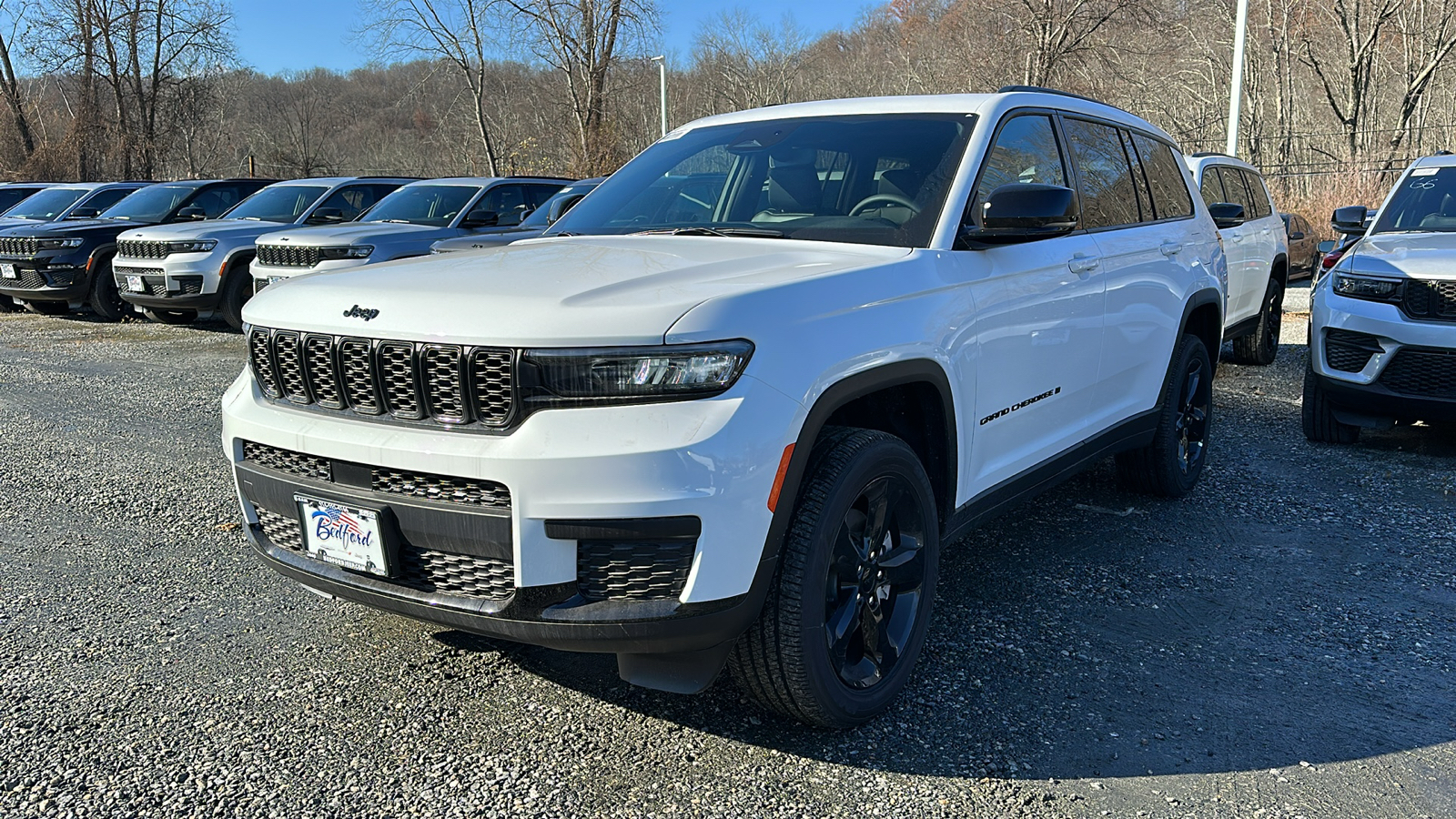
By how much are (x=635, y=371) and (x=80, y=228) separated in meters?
13.0

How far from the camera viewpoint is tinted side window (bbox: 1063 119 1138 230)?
14.2ft

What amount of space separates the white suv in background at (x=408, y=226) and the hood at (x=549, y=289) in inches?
244

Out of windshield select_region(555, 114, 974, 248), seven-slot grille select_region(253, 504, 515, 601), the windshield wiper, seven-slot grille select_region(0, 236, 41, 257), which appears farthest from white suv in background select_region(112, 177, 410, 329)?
seven-slot grille select_region(253, 504, 515, 601)

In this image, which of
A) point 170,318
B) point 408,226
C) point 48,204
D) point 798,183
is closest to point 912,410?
point 798,183

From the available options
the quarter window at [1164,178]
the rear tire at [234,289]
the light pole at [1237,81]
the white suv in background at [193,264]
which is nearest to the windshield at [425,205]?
the white suv in background at [193,264]

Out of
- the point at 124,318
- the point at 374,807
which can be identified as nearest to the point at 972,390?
the point at 374,807

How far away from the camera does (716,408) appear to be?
244 centimetres

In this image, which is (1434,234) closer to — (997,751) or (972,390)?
(972,390)

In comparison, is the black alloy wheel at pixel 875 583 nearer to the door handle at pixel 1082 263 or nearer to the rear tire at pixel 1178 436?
the door handle at pixel 1082 263

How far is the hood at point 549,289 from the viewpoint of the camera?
248 centimetres

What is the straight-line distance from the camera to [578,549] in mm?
2496

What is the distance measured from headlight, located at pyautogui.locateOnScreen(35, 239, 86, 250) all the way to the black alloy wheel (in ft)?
41.8

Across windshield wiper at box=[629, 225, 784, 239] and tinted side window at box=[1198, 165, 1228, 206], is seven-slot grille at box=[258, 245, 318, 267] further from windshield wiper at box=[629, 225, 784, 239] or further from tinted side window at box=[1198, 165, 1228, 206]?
tinted side window at box=[1198, 165, 1228, 206]

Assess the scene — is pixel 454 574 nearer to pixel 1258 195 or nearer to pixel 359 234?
pixel 359 234
